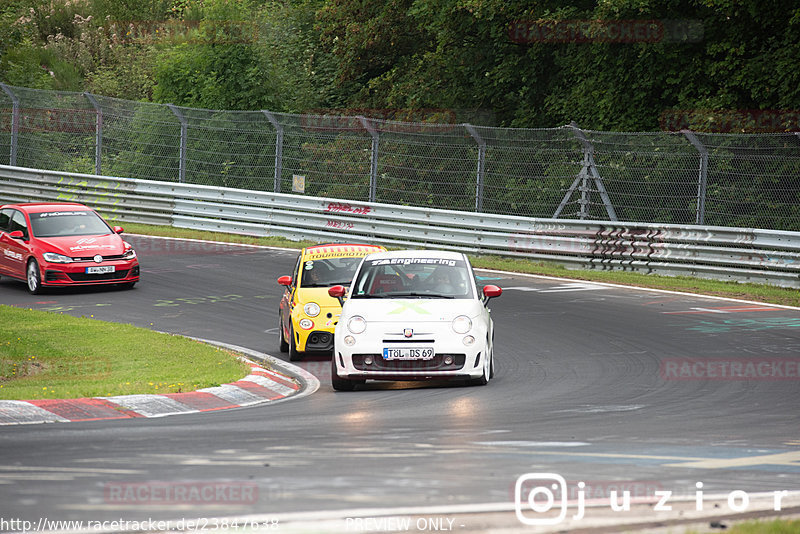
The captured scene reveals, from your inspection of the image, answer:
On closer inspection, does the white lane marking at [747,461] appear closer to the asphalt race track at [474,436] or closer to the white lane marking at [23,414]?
the asphalt race track at [474,436]

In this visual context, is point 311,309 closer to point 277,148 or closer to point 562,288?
point 562,288

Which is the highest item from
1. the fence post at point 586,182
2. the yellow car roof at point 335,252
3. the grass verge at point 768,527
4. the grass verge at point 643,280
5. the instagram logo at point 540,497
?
the fence post at point 586,182

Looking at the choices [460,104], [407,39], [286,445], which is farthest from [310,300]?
[407,39]

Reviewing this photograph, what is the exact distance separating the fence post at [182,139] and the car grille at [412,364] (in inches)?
741

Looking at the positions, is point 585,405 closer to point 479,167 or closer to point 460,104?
point 479,167

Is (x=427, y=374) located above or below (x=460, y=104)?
below

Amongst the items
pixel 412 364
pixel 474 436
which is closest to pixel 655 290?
pixel 412 364

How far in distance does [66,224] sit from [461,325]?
39.2 ft

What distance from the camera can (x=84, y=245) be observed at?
20.7 metres

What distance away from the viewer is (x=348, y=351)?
12.0 m

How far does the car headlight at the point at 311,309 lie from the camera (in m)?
14.6

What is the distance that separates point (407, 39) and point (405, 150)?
1091 centimetres

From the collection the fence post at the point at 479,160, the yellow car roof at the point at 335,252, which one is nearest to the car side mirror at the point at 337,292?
the yellow car roof at the point at 335,252

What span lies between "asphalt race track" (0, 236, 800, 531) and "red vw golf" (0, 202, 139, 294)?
3.92 metres
